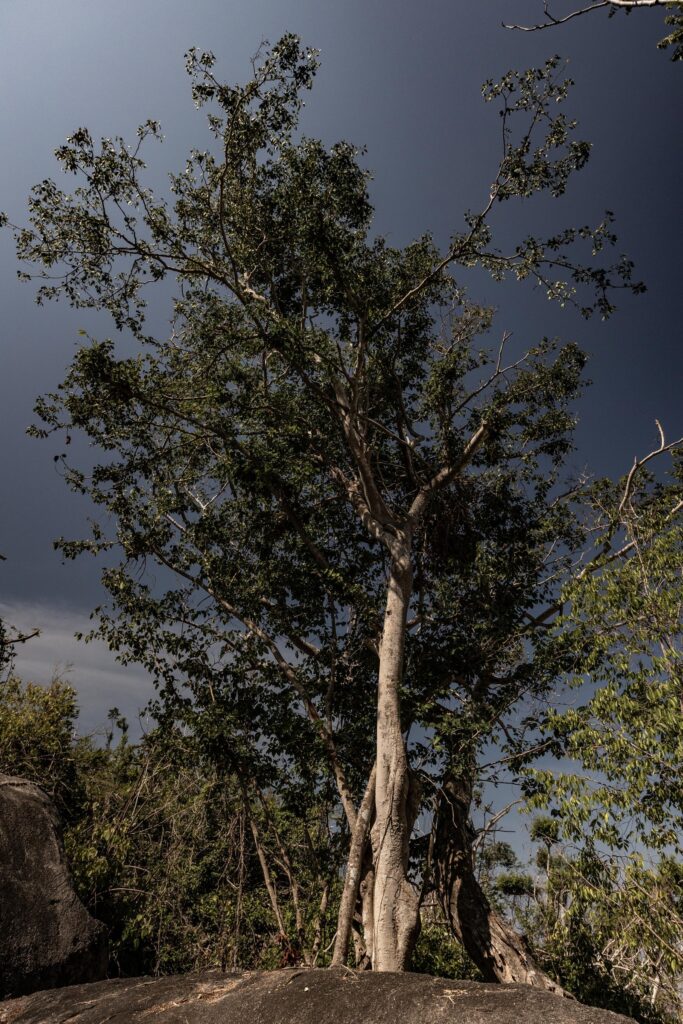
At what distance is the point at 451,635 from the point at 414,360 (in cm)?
585

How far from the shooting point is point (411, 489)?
1301 cm

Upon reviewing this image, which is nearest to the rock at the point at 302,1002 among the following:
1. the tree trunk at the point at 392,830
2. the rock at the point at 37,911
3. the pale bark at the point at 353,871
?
the rock at the point at 37,911

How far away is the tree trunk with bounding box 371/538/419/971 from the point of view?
830cm

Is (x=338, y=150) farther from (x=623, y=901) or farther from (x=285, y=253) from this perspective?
(x=623, y=901)

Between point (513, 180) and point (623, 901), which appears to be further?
point (513, 180)

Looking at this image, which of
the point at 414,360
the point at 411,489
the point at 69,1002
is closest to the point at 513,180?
the point at 414,360

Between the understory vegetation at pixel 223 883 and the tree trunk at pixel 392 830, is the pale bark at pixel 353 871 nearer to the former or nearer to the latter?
the tree trunk at pixel 392 830

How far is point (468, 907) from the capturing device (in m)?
9.75

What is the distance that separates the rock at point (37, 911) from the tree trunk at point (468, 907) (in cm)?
553

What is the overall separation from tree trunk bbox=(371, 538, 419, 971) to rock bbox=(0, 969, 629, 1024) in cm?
296

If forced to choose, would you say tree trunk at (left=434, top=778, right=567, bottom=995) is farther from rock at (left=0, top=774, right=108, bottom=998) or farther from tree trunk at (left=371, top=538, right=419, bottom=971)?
rock at (left=0, top=774, right=108, bottom=998)

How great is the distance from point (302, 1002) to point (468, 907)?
5.59m

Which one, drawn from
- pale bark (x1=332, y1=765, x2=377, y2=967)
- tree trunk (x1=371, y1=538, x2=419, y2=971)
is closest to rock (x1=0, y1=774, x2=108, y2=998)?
pale bark (x1=332, y1=765, x2=377, y2=967)

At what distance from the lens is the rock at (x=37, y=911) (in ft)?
27.6
